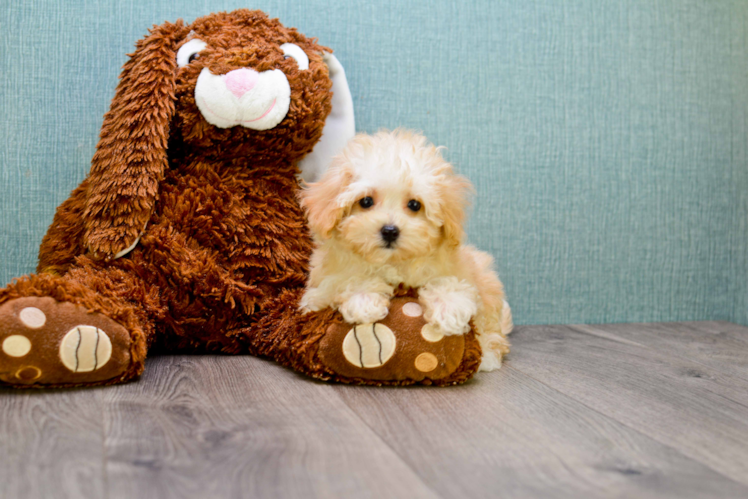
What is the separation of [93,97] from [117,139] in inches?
12.3

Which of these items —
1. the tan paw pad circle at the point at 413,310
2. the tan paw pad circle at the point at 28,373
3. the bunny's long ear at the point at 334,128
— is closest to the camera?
the tan paw pad circle at the point at 28,373

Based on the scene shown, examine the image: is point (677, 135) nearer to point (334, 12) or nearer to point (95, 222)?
point (334, 12)

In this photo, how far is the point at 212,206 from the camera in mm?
1243

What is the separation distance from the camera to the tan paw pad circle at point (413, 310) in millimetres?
1042

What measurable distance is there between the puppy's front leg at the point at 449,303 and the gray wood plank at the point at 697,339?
0.56 metres

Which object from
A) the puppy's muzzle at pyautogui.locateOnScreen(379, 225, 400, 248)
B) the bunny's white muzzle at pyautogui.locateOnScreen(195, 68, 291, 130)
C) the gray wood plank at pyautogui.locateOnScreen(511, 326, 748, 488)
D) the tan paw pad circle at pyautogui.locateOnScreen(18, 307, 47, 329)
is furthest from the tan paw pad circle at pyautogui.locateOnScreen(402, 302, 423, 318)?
the tan paw pad circle at pyautogui.locateOnScreen(18, 307, 47, 329)

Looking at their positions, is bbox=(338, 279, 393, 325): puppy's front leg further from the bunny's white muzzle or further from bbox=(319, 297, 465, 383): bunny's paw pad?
the bunny's white muzzle

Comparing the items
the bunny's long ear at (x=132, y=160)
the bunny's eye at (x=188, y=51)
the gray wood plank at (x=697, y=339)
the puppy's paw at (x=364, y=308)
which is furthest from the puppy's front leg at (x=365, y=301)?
the gray wood plank at (x=697, y=339)

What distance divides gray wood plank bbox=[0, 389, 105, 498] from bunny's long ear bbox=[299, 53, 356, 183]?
0.66m

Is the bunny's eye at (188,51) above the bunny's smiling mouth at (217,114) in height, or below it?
above

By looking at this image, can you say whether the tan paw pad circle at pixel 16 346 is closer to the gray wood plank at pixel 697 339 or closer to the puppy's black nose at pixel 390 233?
the puppy's black nose at pixel 390 233

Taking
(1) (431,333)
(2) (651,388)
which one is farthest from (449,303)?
(2) (651,388)

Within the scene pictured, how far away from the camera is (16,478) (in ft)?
2.20

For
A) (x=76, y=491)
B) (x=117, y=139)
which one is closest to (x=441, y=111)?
(x=117, y=139)
